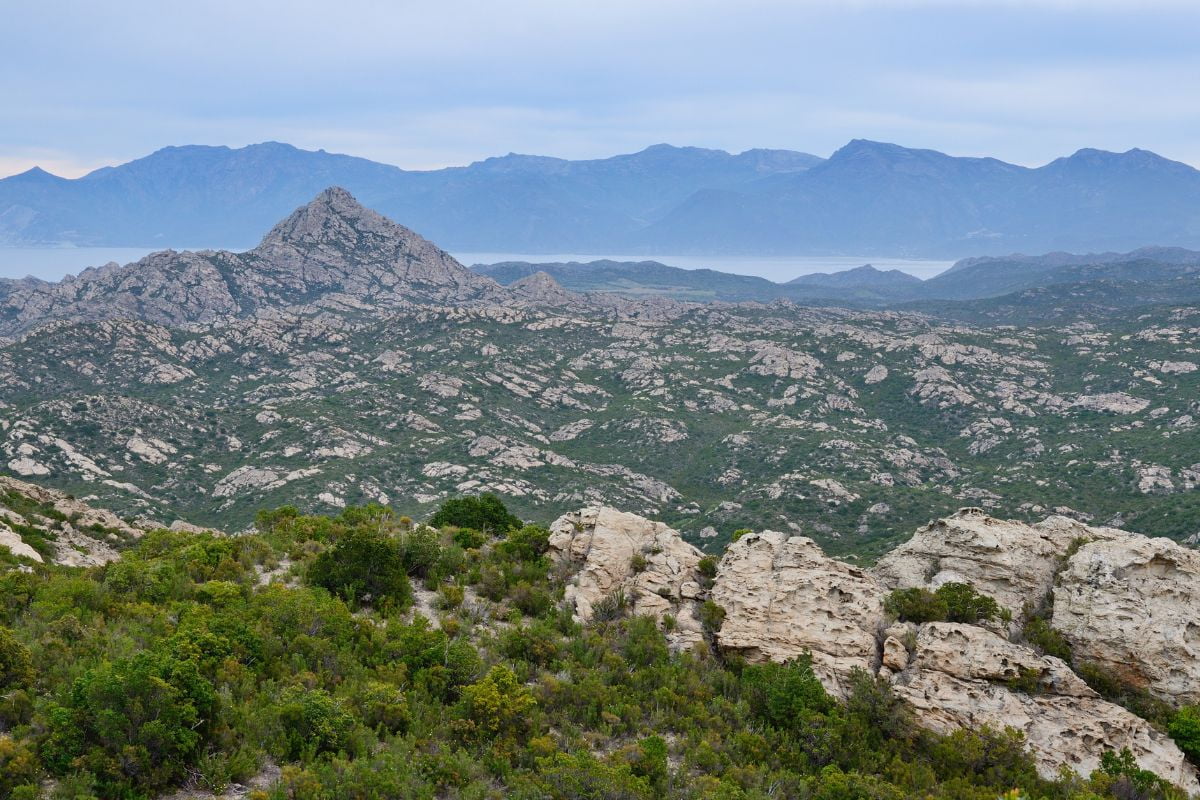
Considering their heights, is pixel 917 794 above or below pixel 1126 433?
above

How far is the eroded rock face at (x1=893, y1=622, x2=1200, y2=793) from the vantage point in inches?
806

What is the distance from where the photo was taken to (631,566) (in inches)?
1198

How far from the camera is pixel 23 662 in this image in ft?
61.1

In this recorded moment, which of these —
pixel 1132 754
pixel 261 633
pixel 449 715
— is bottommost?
pixel 1132 754

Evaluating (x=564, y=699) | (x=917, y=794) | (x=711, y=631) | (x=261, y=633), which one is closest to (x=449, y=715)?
(x=564, y=699)

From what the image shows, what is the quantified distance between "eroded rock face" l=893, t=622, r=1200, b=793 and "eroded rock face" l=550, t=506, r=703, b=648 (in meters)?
8.12

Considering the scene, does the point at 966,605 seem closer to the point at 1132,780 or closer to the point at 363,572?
the point at 1132,780

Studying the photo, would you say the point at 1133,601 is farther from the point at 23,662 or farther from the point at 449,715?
the point at 23,662

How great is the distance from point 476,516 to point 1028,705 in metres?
27.4

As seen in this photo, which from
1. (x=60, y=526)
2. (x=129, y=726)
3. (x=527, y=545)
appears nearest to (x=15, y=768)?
(x=129, y=726)

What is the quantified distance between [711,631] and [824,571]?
18.7ft

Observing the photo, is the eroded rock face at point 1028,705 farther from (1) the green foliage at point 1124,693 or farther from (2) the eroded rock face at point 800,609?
(2) the eroded rock face at point 800,609

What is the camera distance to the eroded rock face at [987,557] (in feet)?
93.9

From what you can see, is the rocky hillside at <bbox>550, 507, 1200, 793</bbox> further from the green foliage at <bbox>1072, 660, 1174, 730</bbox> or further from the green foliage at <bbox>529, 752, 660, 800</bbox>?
the green foliage at <bbox>529, 752, 660, 800</bbox>
